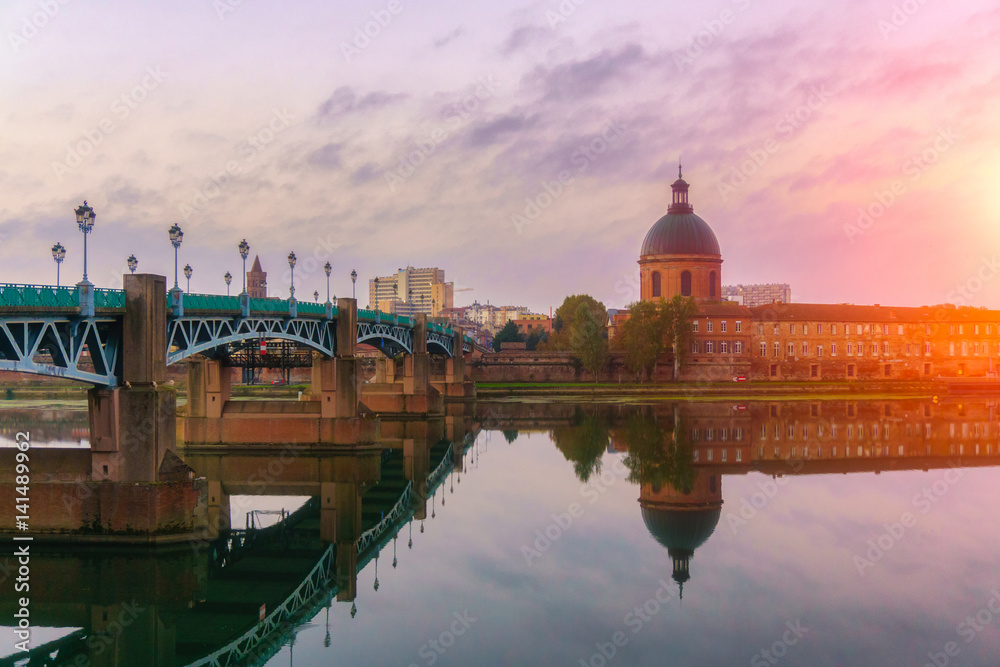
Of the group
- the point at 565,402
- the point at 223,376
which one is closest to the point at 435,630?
the point at 223,376

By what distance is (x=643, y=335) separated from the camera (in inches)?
4193

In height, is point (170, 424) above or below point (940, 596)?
above

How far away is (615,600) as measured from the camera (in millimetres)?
24812

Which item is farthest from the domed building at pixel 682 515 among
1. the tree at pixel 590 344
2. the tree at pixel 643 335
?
the tree at pixel 590 344

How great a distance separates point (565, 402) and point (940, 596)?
68.4m

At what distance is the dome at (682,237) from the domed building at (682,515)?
250 ft

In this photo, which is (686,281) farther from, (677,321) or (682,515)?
(682,515)

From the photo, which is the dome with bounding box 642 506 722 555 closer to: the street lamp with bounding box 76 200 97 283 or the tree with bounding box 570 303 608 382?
the street lamp with bounding box 76 200 97 283

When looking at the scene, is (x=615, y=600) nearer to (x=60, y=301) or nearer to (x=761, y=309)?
(x=60, y=301)

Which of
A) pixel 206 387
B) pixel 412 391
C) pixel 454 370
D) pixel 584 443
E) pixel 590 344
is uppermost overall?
pixel 590 344

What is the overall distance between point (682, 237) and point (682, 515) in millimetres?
86295

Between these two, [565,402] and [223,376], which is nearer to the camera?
[223,376]

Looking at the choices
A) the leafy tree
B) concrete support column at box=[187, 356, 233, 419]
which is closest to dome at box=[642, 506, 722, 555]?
the leafy tree

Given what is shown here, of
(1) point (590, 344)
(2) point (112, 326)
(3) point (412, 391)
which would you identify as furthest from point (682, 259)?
(2) point (112, 326)
